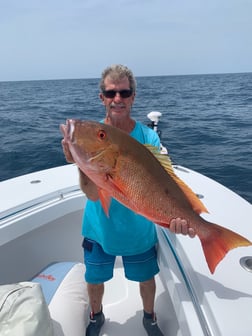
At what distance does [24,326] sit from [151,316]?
126 cm

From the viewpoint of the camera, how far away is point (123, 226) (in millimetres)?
2189

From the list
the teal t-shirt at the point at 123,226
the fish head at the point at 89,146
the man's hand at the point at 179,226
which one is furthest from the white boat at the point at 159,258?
the fish head at the point at 89,146

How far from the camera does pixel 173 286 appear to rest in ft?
6.55

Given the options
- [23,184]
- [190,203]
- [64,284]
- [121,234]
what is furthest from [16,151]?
[190,203]

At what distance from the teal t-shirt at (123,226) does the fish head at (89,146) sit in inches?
29.3

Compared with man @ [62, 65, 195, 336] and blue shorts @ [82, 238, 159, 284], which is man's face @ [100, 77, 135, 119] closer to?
man @ [62, 65, 195, 336]

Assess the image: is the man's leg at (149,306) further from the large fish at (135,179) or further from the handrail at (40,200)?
the handrail at (40,200)

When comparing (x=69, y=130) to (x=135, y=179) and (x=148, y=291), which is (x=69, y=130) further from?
(x=148, y=291)

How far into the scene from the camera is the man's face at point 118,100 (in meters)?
2.04

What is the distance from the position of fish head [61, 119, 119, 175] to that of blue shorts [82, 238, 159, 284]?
3.61ft

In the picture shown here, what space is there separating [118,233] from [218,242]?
764mm

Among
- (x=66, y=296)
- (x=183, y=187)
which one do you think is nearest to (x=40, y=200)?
(x=66, y=296)

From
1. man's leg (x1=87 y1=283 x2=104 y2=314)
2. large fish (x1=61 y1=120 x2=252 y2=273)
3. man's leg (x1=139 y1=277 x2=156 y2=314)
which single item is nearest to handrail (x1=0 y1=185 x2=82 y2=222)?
man's leg (x1=87 y1=283 x2=104 y2=314)

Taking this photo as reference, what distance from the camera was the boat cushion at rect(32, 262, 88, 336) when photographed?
228 centimetres
